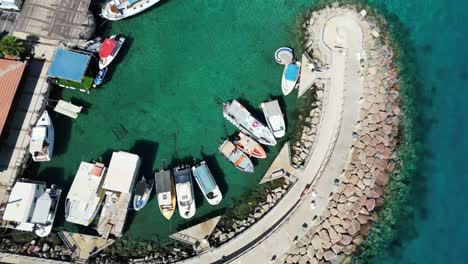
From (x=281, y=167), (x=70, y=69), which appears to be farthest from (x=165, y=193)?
(x=70, y=69)

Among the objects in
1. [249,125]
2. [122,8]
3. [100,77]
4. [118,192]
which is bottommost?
[118,192]

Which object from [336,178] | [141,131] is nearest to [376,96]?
[336,178]

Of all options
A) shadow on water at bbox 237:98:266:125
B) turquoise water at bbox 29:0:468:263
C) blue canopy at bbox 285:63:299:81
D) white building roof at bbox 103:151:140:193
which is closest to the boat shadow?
turquoise water at bbox 29:0:468:263

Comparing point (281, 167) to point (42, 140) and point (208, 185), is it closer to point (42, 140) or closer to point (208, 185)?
point (208, 185)

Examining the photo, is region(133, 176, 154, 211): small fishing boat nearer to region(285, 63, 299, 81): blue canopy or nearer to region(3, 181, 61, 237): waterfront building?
region(3, 181, 61, 237): waterfront building

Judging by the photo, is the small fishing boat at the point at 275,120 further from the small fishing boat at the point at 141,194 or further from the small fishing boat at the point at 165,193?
the small fishing boat at the point at 141,194

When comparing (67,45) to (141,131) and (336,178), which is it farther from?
(336,178)
